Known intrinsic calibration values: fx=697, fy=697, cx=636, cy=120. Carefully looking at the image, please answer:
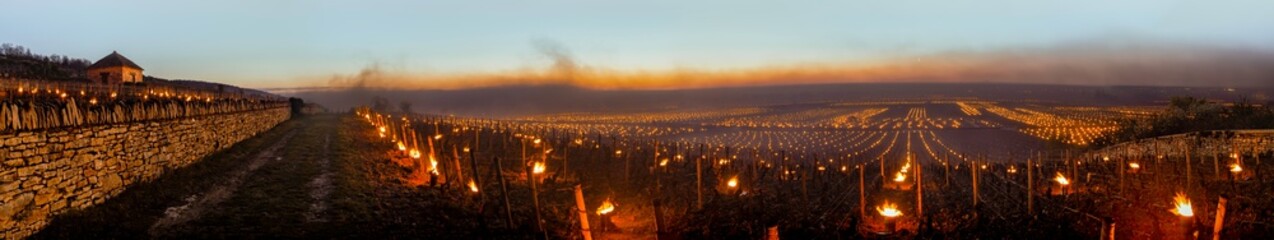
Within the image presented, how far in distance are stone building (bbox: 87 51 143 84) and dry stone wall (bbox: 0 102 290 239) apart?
36723 millimetres

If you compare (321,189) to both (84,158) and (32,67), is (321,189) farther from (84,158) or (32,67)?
(32,67)

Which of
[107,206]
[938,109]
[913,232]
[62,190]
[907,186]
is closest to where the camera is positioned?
[62,190]

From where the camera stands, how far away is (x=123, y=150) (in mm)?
12438

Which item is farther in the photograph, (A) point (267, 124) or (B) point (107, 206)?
(A) point (267, 124)

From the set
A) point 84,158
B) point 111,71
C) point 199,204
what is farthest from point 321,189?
point 111,71

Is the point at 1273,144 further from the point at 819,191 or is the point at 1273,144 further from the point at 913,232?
the point at 913,232

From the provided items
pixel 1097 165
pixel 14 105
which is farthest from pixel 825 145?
pixel 14 105

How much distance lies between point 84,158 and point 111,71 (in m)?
43.2

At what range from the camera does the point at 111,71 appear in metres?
45.7

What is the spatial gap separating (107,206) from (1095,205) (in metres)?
21.2

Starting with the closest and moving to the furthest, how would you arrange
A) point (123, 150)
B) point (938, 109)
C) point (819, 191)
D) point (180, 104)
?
point (123, 150)
point (180, 104)
point (819, 191)
point (938, 109)

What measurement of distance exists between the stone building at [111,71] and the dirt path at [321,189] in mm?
34459

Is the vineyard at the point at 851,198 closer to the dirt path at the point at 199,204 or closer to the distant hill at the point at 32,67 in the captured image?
the dirt path at the point at 199,204

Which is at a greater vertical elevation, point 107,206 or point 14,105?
point 14,105
